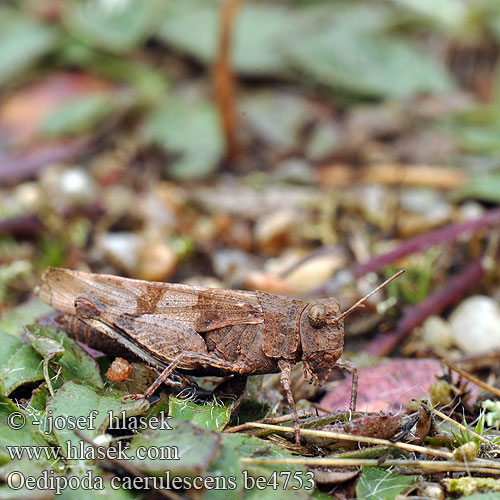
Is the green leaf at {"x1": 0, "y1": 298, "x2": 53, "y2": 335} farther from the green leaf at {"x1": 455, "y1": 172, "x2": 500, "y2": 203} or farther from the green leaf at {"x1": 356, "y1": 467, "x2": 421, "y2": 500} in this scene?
the green leaf at {"x1": 455, "y1": 172, "x2": 500, "y2": 203}

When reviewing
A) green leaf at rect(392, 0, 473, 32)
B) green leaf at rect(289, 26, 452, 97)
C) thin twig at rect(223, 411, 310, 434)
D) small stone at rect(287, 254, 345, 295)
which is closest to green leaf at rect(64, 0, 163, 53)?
green leaf at rect(289, 26, 452, 97)

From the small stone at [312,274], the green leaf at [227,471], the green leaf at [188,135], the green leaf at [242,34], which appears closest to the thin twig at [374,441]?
the green leaf at [227,471]

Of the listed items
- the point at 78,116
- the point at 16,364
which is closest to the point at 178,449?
the point at 16,364

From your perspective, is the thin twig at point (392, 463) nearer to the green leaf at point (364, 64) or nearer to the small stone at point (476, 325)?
the small stone at point (476, 325)

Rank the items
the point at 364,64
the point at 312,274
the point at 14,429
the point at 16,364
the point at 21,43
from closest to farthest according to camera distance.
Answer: the point at 14,429
the point at 16,364
the point at 312,274
the point at 364,64
the point at 21,43

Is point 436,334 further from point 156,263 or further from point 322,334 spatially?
point 156,263
